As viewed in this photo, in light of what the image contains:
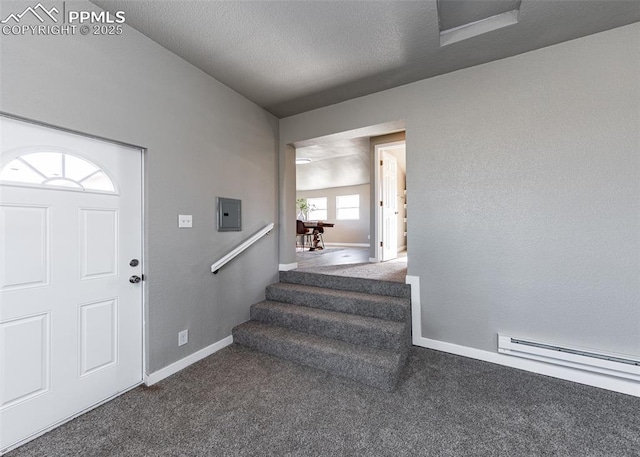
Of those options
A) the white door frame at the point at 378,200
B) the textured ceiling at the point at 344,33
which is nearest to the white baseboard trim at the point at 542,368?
the white door frame at the point at 378,200

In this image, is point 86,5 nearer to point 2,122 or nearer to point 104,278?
point 2,122

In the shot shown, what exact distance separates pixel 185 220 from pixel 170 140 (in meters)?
0.67

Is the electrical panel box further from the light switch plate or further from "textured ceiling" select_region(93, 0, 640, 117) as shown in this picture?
"textured ceiling" select_region(93, 0, 640, 117)

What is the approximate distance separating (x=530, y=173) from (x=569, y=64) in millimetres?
851

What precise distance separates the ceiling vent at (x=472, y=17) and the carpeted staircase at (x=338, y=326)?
7.24ft

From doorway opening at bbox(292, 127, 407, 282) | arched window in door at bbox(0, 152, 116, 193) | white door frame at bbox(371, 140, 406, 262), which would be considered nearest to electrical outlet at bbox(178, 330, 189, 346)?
arched window in door at bbox(0, 152, 116, 193)

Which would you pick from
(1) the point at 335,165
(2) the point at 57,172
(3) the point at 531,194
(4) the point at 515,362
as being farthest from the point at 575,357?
(1) the point at 335,165

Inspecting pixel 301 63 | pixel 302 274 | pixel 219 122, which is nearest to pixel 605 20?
pixel 301 63

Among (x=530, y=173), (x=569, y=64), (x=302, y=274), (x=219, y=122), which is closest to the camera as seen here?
(x=569, y=64)

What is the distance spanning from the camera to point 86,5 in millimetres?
1628

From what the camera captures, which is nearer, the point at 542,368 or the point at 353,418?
the point at 353,418

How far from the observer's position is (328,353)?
7.14ft
